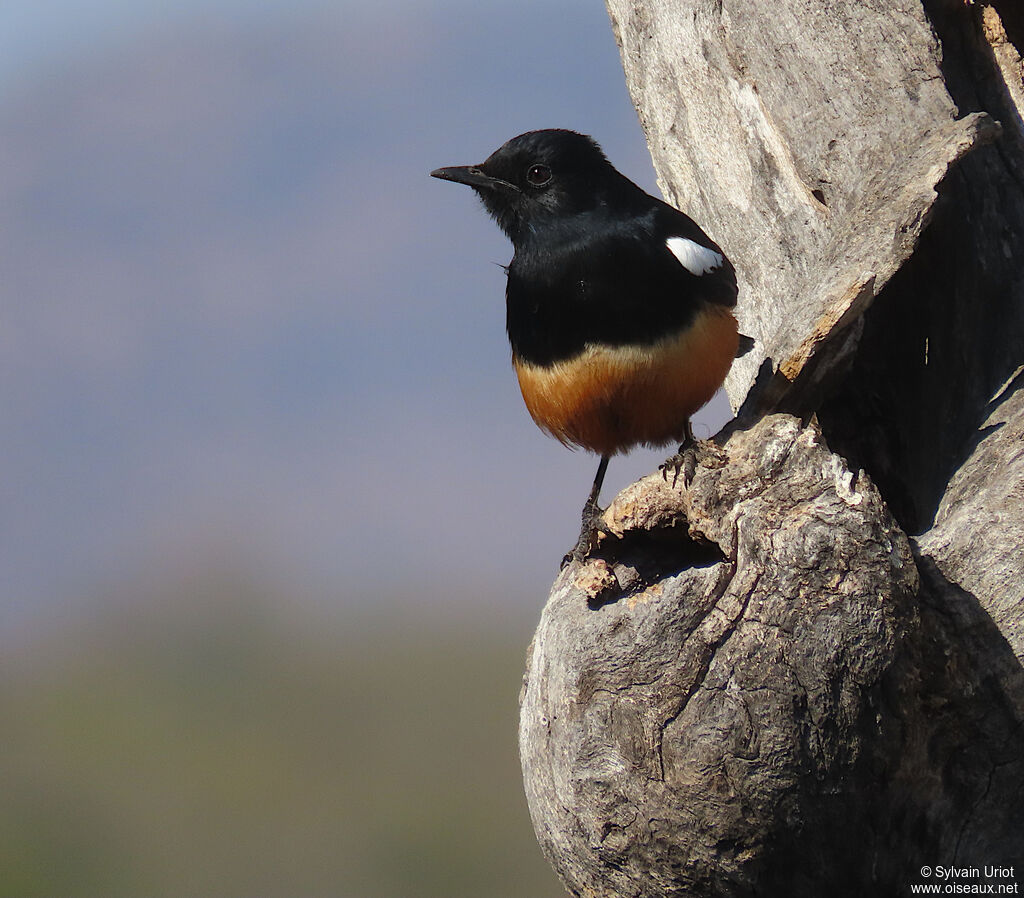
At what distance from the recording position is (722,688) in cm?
335

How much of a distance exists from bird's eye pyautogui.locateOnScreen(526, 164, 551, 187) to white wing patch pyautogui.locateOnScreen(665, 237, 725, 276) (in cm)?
70

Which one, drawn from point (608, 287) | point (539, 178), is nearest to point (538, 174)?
point (539, 178)

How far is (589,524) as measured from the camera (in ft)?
15.2

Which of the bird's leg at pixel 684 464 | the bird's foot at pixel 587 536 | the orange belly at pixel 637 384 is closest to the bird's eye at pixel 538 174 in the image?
the orange belly at pixel 637 384

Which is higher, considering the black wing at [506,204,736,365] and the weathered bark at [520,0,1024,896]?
the black wing at [506,204,736,365]

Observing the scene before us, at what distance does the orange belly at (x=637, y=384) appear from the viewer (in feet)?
14.5

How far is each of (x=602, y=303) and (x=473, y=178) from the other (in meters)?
1.08

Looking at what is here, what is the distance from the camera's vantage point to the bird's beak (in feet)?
16.8

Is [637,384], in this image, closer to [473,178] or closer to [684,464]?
[684,464]

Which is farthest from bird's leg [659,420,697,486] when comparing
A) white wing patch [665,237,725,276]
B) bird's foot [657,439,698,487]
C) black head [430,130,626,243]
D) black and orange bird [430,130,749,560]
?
black head [430,130,626,243]

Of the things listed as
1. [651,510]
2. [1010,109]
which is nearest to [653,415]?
[651,510]

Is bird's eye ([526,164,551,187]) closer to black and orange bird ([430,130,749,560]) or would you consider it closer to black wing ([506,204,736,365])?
black and orange bird ([430,130,749,560])

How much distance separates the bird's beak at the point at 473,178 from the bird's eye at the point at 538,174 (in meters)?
0.08

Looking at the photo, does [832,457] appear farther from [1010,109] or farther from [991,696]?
[1010,109]
